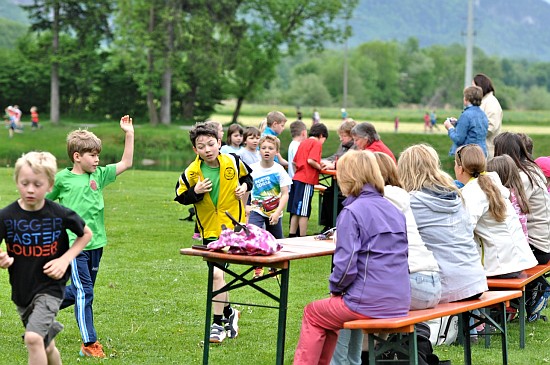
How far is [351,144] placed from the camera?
14.4 m

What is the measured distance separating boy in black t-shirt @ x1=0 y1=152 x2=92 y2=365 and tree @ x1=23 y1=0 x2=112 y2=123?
52519mm

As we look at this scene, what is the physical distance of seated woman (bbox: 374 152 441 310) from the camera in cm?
672

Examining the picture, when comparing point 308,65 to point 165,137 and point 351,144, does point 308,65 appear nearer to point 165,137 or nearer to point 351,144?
point 165,137

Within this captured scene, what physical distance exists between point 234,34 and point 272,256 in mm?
52580

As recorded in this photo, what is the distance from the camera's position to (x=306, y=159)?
14.1 m

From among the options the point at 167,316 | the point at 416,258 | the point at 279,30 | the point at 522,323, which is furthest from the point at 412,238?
the point at 279,30

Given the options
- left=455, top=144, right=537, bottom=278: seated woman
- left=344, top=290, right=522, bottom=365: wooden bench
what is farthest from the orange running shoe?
left=455, top=144, right=537, bottom=278: seated woman

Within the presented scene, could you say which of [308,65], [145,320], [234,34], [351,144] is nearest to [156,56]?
[234,34]

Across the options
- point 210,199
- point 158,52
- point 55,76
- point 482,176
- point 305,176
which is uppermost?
point 158,52

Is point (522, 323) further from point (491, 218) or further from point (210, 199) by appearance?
point (210, 199)

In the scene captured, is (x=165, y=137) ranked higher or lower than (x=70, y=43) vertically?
lower

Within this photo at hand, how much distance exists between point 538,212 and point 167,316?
367cm

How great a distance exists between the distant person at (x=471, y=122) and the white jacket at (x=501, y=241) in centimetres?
396

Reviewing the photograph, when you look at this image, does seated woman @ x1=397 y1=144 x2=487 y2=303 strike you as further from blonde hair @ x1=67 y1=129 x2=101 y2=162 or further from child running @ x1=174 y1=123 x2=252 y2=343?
blonde hair @ x1=67 y1=129 x2=101 y2=162
